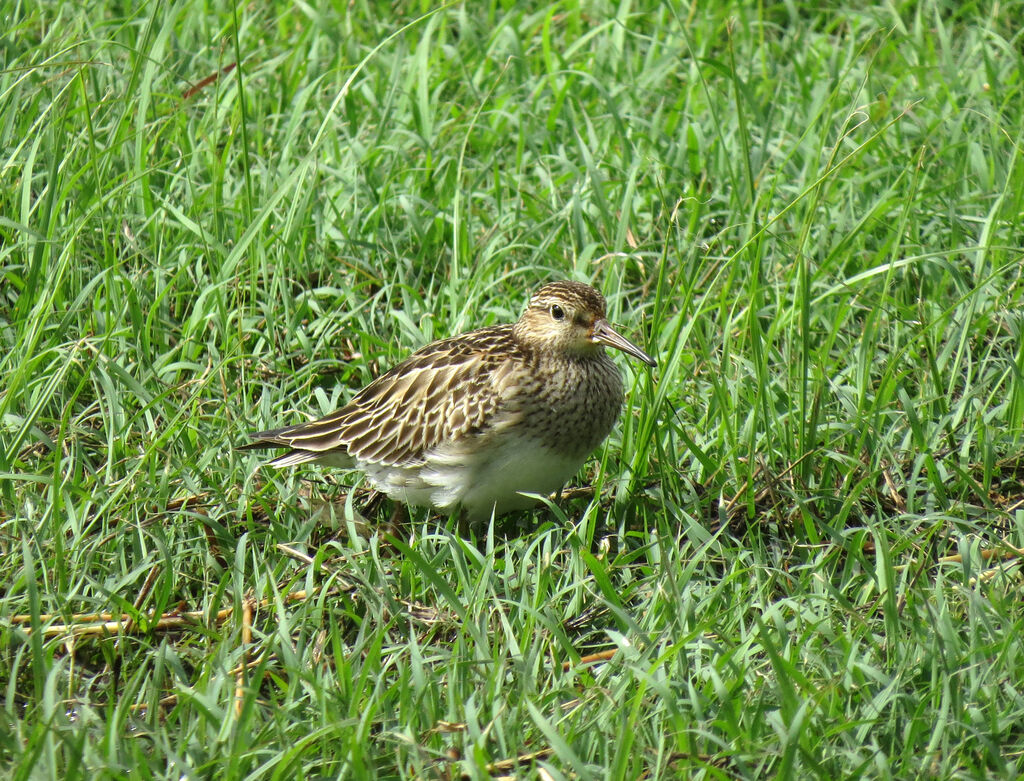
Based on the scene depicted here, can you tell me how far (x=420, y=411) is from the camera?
18.9 feet

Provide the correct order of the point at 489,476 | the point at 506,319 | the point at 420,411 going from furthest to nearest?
the point at 506,319, the point at 420,411, the point at 489,476

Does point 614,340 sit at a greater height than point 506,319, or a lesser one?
greater

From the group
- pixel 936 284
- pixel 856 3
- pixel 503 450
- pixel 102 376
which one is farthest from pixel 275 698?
pixel 856 3

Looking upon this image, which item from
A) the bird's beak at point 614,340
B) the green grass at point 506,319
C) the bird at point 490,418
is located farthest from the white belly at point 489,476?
the bird's beak at point 614,340

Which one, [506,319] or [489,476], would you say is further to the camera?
[506,319]

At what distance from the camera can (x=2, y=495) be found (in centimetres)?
530

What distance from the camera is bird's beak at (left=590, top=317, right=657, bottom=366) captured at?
5422 mm

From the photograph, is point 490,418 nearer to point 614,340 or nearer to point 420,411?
point 420,411

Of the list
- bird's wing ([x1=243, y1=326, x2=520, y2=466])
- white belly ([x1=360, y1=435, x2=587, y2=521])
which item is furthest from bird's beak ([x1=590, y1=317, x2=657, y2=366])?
white belly ([x1=360, y1=435, x2=587, y2=521])

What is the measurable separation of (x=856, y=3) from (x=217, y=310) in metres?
5.02

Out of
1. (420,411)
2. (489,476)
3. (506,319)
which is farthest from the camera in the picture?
(506,319)

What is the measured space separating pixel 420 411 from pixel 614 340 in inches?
34.2

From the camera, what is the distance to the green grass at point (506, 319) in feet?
13.8

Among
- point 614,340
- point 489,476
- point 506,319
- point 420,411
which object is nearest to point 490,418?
point 489,476
